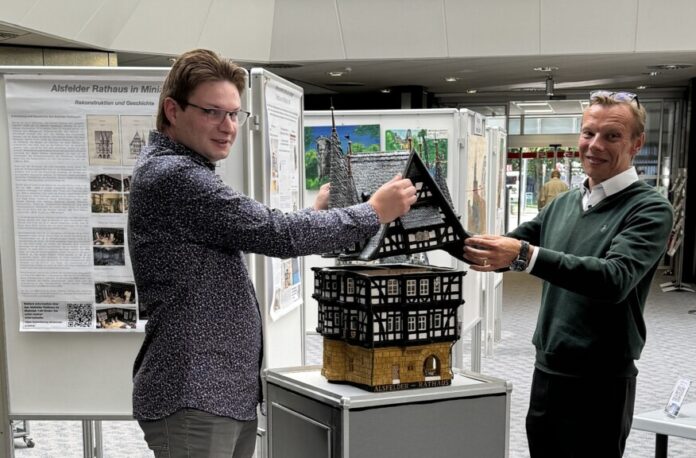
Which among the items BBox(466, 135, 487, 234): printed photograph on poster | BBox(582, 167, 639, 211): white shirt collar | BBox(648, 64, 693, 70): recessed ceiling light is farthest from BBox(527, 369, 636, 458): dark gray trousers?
BBox(648, 64, 693, 70): recessed ceiling light

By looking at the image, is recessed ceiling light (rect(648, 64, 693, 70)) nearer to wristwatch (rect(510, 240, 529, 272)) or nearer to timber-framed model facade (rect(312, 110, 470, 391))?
wristwatch (rect(510, 240, 529, 272))

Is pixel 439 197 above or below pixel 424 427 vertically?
above

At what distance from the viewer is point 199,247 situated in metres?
1.72

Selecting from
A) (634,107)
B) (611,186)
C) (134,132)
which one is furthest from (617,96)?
(134,132)

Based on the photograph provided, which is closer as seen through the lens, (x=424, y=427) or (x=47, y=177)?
(x=424, y=427)

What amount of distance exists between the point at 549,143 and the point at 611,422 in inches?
518

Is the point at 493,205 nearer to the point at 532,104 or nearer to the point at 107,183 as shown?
the point at 107,183

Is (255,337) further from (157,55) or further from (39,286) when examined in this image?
(157,55)

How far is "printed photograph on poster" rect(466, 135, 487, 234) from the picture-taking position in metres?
4.78

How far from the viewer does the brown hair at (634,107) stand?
2217 mm

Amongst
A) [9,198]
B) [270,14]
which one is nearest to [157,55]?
[270,14]

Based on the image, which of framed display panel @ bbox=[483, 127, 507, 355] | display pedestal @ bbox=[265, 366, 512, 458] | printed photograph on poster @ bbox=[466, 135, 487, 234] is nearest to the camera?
display pedestal @ bbox=[265, 366, 512, 458]

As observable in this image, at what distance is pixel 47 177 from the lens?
2777mm

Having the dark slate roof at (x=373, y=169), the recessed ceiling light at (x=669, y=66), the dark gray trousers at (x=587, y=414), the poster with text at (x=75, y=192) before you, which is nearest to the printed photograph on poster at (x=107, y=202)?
the poster with text at (x=75, y=192)
